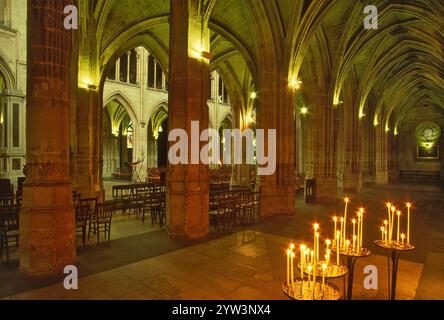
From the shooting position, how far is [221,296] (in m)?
4.14

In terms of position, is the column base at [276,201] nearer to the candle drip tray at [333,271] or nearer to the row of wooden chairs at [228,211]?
the row of wooden chairs at [228,211]

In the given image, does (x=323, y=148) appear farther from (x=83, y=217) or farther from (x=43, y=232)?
(x=43, y=232)

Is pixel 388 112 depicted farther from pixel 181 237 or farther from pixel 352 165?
pixel 181 237

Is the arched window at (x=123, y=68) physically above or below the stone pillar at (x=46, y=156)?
above

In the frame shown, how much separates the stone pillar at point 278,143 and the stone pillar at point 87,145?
20.3 feet

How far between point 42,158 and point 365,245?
7.14 metres

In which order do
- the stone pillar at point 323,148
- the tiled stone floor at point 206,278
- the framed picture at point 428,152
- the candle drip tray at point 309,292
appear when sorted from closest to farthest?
1. the candle drip tray at point 309,292
2. the tiled stone floor at point 206,278
3. the stone pillar at point 323,148
4. the framed picture at point 428,152

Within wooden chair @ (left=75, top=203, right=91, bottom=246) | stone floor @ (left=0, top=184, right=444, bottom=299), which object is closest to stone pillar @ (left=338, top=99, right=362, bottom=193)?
stone floor @ (left=0, top=184, right=444, bottom=299)

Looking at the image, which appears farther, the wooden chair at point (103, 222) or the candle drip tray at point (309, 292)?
the wooden chair at point (103, 222)

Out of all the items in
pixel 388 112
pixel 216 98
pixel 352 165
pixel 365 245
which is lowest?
pixel 365 245

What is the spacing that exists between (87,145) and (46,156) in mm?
5762

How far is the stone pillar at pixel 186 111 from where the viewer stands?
720 centimetres

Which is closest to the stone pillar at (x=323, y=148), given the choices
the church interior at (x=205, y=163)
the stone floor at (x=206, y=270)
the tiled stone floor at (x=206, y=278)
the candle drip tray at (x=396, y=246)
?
the church interior at (x=205, y=163)
